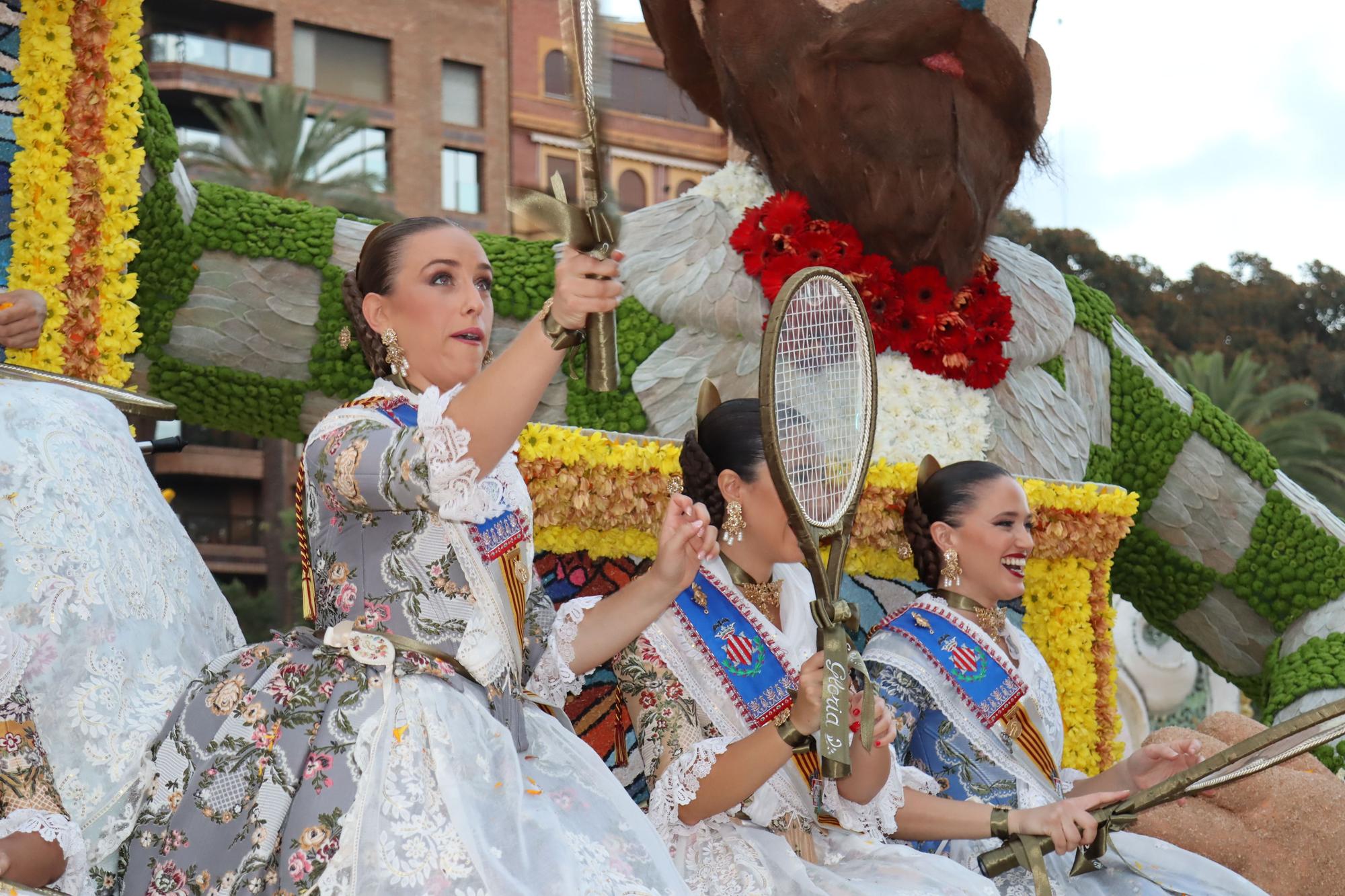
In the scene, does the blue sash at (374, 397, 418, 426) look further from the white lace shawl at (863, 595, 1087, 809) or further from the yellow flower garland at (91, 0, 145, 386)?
the yellow flower garland at (91, 0, 145, 386)

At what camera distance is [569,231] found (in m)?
2.35

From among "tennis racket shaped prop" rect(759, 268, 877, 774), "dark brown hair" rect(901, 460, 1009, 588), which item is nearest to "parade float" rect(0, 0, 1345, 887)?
"dark brown hair" rect(901, 460, 1009, 588)

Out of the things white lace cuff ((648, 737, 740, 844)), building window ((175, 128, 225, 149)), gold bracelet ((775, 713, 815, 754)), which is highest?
building window ((175, 128, 225, 149))

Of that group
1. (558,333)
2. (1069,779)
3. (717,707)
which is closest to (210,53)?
(1069,779)

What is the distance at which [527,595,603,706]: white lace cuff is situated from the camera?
3.20 meters

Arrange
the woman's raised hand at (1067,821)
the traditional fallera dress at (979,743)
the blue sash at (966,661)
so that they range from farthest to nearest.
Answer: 1. the blue sash at (966,661)
2. the traditional fallera dress at (979,743)
3. the woman's raised hand at (1067,821)

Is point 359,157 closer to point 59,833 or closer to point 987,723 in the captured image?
point 987,723

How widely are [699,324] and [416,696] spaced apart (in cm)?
325

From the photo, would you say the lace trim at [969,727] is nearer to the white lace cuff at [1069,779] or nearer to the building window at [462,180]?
the white lace cuff at [1069,779]

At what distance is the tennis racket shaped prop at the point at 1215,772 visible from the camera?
124 inches

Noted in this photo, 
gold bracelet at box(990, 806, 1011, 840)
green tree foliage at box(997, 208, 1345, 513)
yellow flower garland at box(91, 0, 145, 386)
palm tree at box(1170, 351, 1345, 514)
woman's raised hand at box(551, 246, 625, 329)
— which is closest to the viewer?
woman's raised hand at box(551, 246, 625, 329)

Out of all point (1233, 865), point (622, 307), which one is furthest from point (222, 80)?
point (1233, 865)

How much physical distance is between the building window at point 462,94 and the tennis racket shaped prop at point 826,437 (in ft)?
86.7

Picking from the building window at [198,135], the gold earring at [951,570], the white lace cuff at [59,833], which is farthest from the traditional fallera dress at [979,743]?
the building window at [198,135]
